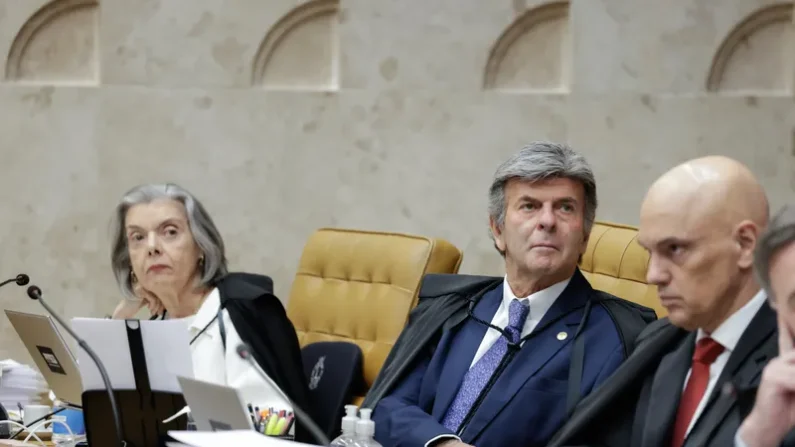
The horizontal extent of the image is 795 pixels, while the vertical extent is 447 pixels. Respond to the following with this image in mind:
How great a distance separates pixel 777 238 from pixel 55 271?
3.61m

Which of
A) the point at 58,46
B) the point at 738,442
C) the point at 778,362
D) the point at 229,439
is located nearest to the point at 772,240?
the point at 778,362

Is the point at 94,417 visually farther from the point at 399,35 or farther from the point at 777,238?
the point at 399,35

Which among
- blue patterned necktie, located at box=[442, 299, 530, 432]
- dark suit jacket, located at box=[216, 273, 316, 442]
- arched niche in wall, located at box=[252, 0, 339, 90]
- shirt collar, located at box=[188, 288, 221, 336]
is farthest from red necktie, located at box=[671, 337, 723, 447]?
arched niche in wall, located at box=[252, 0, 339, 90]

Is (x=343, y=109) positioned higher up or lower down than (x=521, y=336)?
higher up

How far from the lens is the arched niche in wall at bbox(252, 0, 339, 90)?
472 cm

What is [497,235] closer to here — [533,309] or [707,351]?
[533,309]

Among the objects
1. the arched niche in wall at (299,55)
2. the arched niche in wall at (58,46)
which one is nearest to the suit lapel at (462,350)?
the arched niche in wall at (299,55)

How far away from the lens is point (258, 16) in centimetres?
470

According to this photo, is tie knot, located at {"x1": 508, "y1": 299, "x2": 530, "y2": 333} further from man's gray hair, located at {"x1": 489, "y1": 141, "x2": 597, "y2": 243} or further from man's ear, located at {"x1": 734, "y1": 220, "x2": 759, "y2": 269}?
man's ear, located at {"x1": 734, "y1": 220, "x2": 759, "y2": 269}

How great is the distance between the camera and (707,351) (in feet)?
7.29

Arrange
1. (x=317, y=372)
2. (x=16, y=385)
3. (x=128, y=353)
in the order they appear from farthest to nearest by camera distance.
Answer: (x=317, y=372) → (x=16, y=385) → (x=128, y=353)

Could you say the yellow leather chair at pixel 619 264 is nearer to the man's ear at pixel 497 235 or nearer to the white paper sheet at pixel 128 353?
the man's ear at pixel 497 235

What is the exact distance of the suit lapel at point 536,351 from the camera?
272cm

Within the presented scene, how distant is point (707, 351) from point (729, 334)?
0.06 meters
